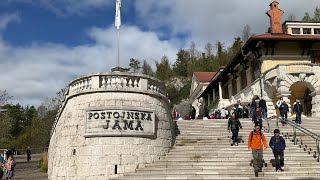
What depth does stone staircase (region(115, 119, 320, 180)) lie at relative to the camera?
12.1 m

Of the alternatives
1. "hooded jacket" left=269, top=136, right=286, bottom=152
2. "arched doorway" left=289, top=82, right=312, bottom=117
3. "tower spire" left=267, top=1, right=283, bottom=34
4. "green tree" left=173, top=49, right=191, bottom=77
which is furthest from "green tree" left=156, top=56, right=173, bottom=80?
"hooded jacket" left=269, top=136, right=286, bottom=152

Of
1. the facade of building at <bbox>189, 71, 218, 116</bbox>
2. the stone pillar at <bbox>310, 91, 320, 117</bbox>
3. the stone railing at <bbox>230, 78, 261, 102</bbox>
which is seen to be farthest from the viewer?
the facade of building at <bbox>189, 71, 218, 116</bbox>

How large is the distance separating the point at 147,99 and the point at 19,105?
79118 mm

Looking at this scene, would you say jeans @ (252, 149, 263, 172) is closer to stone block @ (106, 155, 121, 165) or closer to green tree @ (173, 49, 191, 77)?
stone block @ (106, 155, 121, 165)

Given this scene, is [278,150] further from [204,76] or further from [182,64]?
[182,64]

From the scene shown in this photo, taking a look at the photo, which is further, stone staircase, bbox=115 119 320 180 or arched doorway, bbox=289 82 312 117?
arched doorway, bbox=289 82 312 117

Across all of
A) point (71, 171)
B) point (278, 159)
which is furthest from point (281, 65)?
point (71, 171)

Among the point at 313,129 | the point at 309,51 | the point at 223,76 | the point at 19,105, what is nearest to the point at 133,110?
the point at 313,129

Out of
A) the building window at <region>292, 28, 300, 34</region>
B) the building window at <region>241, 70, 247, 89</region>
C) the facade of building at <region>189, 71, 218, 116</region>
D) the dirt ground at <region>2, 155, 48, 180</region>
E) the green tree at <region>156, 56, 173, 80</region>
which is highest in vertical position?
the green tree at <region>156, 56, 173, 80</region>

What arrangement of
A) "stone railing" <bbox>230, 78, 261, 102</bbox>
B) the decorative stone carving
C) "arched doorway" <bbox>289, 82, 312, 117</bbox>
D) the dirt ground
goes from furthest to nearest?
"stone railing" <bbox>230, 78, 261, 102</bbox>, "arched doorway" <bbox>289, 82, 312, 117</bbox>, the decorative stone carving, the dirt ground

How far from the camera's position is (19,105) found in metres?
86.8

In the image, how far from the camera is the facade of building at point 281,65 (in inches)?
995

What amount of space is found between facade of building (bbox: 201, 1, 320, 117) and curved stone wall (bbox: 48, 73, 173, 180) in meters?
13.6

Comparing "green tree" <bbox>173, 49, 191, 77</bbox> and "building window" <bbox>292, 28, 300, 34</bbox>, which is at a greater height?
"green tree" <bbox>173, 49, 191, 77</bbox>
